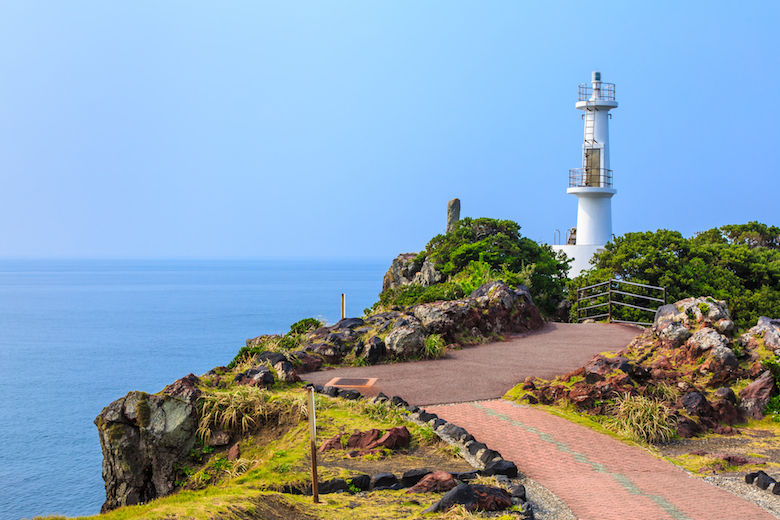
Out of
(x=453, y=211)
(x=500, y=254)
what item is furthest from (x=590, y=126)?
(x=500, y=254)

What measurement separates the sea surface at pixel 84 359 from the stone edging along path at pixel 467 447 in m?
8.03

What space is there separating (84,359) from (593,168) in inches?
1545

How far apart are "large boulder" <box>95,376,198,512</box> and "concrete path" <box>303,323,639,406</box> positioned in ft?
9.58

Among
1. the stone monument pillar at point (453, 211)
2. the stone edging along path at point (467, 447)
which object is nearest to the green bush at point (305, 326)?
the stone edging along path at point (467, 447)

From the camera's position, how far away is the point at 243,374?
33.5 feet

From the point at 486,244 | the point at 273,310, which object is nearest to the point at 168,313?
the point at 273,310

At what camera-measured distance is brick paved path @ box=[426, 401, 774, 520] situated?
5.98m

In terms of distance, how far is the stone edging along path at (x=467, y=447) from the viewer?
629 cm

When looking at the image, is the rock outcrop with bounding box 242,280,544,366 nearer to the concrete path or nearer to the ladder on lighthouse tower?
the concrete path

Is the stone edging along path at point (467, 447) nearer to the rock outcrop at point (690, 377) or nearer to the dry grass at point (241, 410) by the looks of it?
the dry grass at point (241, 410)

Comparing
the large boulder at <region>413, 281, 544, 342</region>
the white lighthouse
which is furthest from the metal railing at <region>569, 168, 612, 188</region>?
the large boulder at <region>413, 281, 544, 342</region>

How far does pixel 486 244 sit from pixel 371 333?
10562mm

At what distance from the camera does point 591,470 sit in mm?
7109

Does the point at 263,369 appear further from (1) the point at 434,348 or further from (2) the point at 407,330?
(1) the point at 434,348
